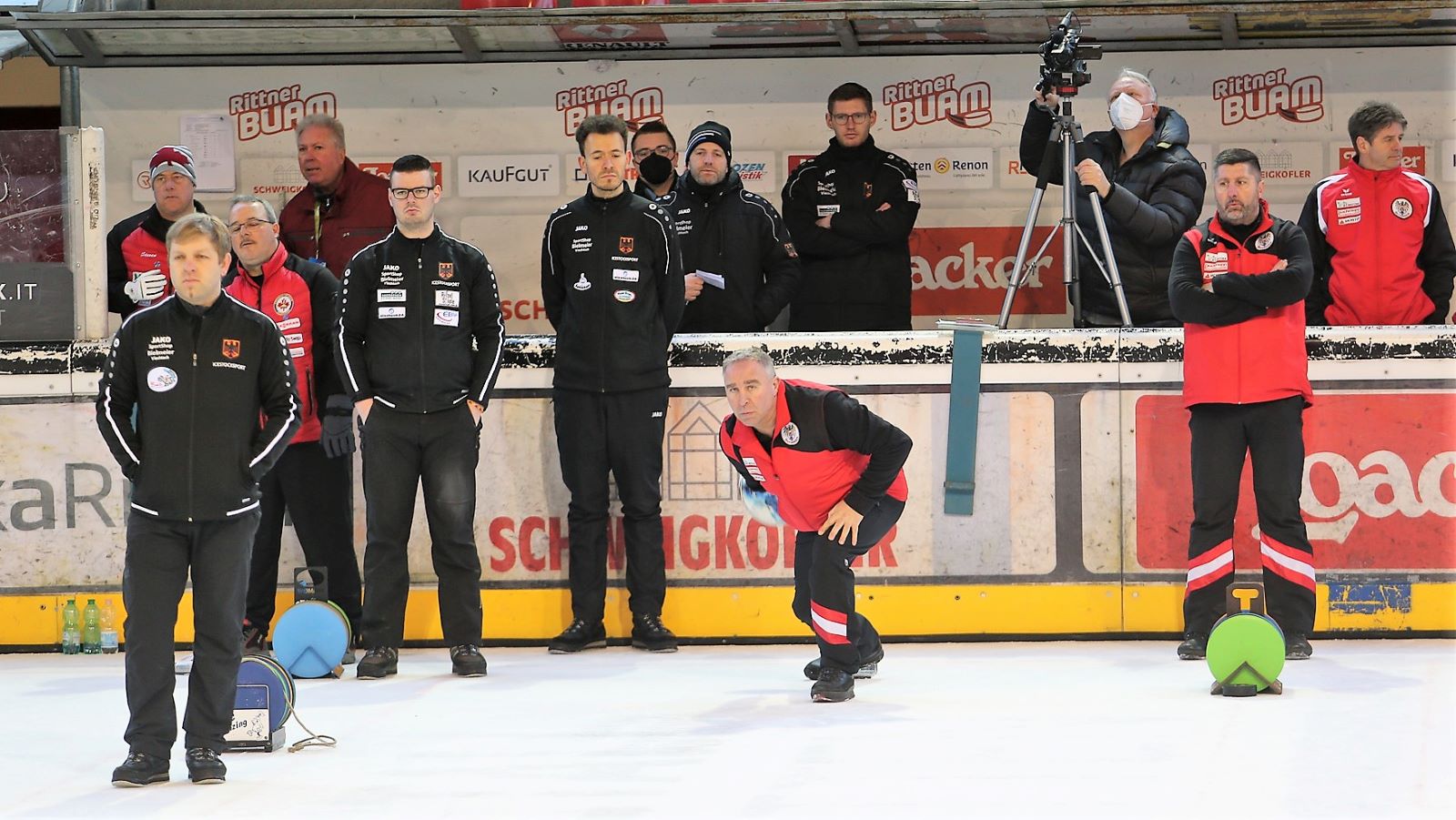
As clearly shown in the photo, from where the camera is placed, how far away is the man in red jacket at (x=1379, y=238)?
7914 mm

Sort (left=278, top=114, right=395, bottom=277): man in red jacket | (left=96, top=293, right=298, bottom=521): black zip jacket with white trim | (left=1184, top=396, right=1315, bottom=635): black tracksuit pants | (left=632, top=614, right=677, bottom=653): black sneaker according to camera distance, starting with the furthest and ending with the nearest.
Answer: (left=278, top=114, right=395, bottom=277): man in red jacket
(left=632, top=614, right=677, bottom=653): black sneaker
(left=1184, top=396, right=1315, bottom=635): black tracksuit pants
(left=96, top=293, right=298, bottom=521): black zip jacket with white trim

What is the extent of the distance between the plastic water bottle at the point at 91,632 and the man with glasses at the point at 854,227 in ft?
11.6

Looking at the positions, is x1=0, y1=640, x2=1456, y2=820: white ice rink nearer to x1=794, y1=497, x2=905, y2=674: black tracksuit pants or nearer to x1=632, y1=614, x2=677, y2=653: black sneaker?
x1=794, y1=497, x2=905, y2=674: black tracksuit pants

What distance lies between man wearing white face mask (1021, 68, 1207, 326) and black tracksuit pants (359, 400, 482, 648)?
9.72 feet

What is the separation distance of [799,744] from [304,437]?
3.05 m

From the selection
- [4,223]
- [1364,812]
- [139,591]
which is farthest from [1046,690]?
[4,223]

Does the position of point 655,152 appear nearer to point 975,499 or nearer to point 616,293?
point 616,293

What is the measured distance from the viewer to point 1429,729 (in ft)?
18.6

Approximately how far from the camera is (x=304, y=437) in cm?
771

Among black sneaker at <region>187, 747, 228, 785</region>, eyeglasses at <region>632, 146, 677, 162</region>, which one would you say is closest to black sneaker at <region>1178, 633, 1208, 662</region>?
eyeglasses at <region>632, 146, 677, 162</region>

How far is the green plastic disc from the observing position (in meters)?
6.29

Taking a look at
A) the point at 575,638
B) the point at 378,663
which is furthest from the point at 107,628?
the point at 575,638

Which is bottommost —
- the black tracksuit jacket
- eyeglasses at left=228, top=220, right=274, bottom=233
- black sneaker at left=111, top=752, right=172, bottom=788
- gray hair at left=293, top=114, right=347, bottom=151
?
black sneaker at left=111, top=752, right=172, bottom=788

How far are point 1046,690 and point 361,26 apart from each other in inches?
201
